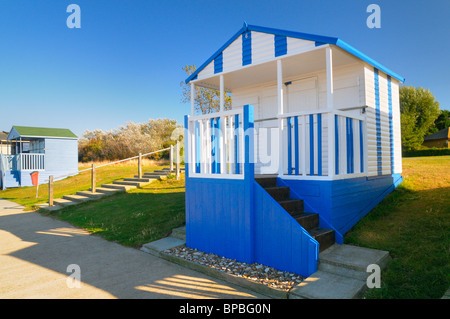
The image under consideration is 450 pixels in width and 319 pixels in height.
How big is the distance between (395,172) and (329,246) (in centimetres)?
357

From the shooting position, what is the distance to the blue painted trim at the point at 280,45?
4.94 metres

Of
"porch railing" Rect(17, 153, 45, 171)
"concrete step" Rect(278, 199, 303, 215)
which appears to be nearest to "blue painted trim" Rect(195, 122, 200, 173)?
"concrete step" Rect(278, 199, 303, 215)

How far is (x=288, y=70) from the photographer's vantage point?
5820 millimetres

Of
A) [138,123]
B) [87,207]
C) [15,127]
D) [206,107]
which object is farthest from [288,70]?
[138,123]

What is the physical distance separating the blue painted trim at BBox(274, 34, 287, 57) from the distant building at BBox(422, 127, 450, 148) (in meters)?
34.0

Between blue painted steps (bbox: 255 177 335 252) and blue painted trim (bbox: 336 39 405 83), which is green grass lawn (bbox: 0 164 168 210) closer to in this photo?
blue painted steps (bbox: 255 177 335 252)

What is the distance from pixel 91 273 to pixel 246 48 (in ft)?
15.8

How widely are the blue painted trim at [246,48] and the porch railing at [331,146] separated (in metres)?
1.54

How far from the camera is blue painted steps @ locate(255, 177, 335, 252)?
3.94 meters

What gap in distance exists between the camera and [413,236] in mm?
4023

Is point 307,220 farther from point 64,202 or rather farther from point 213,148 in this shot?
point 64,202

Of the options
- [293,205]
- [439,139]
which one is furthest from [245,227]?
[439,139]

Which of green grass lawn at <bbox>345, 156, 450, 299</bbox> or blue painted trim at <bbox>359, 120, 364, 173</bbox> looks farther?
blue painted trim at <bbox>359, 120, 364, 173</bbox>
